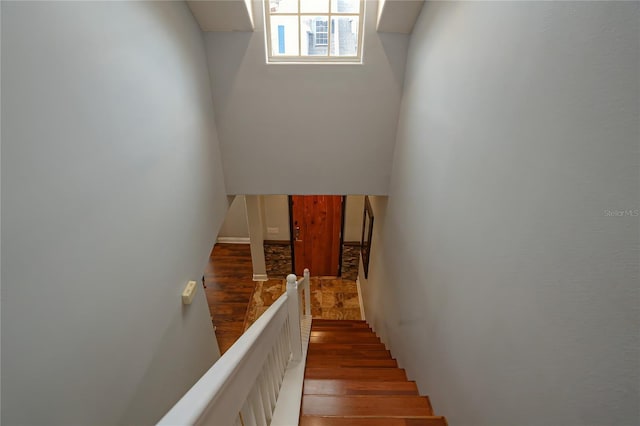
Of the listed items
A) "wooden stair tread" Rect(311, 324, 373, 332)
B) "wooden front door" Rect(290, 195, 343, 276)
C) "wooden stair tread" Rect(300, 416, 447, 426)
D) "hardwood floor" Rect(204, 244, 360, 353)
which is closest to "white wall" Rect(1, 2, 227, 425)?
"wooden stair tread" Rect(300, 416, 447, 426)

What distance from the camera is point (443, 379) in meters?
1.57

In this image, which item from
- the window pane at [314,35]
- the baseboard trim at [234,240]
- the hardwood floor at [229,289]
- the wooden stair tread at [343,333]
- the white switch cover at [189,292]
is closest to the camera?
the white switch cover at [189,292]

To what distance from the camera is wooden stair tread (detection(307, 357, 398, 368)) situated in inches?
96.4

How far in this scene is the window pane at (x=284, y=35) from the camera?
102 inches

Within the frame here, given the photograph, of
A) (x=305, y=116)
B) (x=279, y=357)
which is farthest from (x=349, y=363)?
(x=305, y=116)

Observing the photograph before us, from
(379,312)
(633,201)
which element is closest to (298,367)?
(633,201)

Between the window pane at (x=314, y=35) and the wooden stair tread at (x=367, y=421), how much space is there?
2682 mm

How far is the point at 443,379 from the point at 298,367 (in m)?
0.79

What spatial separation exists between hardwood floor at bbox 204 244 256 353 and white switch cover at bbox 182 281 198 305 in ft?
6.67

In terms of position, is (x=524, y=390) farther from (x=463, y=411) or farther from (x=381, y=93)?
(x=381, y=93)

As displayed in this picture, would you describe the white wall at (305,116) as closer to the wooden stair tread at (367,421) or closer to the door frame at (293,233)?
the door frame at (293,233)

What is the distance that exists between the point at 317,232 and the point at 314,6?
350 centimetres

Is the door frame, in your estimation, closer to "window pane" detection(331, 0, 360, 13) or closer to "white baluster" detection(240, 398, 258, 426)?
"window pane" detection(331, 0, 360, 13)

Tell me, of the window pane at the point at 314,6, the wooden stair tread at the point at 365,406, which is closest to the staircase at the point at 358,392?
the wooden stair tread at the point at 365,406
